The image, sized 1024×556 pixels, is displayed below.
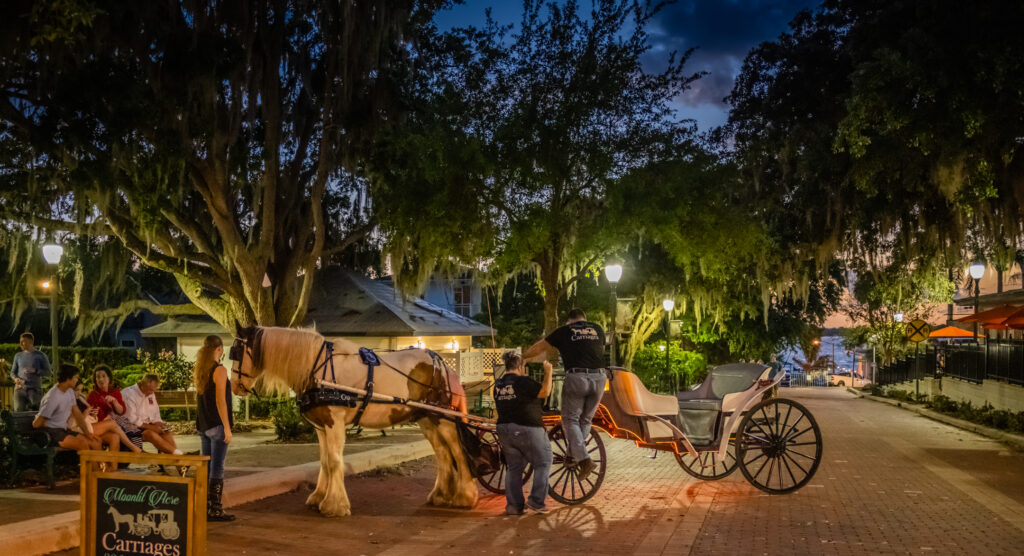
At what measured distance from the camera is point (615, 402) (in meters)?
10.4

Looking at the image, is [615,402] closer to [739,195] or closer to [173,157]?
[173,157]

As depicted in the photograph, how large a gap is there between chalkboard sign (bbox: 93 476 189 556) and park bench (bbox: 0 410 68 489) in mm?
4456

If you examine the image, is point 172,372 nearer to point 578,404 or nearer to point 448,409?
point 448,409

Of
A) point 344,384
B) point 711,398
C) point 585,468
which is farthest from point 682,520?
point 344,384

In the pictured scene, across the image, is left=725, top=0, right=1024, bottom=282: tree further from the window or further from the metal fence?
the window

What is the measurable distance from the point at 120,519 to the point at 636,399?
5993 millimetres

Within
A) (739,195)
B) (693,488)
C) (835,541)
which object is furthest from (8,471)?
(739,195)

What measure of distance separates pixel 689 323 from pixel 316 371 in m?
30.8

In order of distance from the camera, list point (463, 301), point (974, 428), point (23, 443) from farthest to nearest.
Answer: point (463, 301) < point (974, 428) < point (23, 443)

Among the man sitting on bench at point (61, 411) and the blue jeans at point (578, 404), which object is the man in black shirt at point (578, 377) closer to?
the blue jeans at point (578, 404)

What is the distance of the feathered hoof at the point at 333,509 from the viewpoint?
28.9 feet

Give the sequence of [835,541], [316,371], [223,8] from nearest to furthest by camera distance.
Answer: [835,541] < [316,371] < [223,8]

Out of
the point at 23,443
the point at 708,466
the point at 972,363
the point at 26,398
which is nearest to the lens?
the point at 23,443

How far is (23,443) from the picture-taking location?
9.75m
